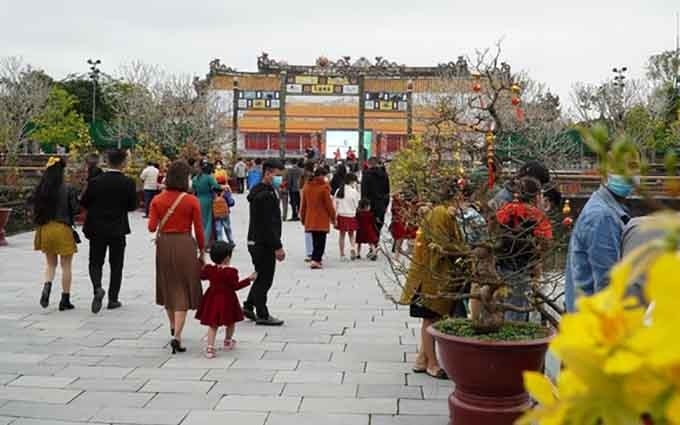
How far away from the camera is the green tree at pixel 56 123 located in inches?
1702

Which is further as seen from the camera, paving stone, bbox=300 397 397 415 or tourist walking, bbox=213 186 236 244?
tourist walking, bbox=213 186 236 244

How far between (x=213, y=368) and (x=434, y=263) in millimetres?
1852

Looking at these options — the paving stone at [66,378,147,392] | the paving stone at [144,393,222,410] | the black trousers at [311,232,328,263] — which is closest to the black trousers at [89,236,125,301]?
the paving stone at [66,378,147,392]

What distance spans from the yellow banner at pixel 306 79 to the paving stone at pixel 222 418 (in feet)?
165

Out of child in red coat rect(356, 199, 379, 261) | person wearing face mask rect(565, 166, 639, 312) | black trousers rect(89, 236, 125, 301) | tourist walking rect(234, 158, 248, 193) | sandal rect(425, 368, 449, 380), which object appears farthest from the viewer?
tourist walking rect(234, 158, 248, 193)

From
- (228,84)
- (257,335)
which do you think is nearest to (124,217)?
(257,335)

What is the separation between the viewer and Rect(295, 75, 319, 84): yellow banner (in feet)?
179

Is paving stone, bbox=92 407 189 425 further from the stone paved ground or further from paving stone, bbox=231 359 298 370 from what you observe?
paving stone, bbox=231 359 298 370

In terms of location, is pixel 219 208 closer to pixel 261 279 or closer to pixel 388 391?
pixel 261 279

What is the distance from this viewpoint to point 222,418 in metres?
5.03

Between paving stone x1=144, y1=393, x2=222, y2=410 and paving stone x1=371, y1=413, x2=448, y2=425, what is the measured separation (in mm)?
1056

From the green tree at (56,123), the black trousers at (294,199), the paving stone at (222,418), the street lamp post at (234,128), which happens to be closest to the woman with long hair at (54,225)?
the paving stone at (222,418)

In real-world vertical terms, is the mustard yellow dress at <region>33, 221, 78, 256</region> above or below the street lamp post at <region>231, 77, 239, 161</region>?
below

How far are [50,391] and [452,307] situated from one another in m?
2.84
